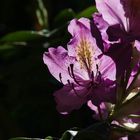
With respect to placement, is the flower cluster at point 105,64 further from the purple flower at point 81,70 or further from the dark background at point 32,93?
the dark background at point 32,93

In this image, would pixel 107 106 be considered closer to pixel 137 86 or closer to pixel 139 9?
pixel 137 86

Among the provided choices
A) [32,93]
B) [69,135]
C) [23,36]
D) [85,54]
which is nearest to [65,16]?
[23,36]

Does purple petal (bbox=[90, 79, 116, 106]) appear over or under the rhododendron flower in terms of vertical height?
under

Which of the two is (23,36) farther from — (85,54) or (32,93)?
(85,54)

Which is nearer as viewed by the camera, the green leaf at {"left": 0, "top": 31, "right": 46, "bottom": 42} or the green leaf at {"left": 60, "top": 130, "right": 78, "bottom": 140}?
the green leaf at {"left": 60, "top": 130, "right": 78, "bottom": 140}

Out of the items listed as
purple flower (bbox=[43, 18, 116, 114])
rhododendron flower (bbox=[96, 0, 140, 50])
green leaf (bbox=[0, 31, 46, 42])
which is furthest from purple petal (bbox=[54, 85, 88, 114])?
green leaf (bbox=[0, 31, 46, 42])

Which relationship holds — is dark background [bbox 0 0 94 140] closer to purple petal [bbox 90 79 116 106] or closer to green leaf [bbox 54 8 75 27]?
green leaf [bbox 54 8 75 27]

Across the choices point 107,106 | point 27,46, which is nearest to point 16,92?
point 27,46
